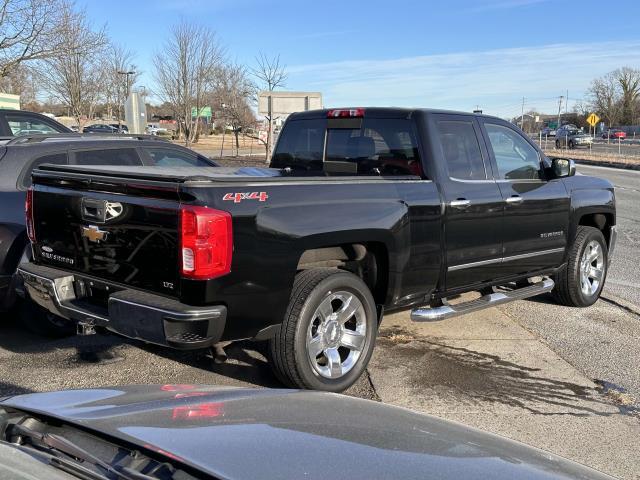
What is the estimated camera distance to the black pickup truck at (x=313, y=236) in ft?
12.1

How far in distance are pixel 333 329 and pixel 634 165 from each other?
33.8 metres

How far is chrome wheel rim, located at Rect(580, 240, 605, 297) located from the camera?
6757 millimetres

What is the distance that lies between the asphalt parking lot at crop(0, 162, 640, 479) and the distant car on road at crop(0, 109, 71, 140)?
188 inches

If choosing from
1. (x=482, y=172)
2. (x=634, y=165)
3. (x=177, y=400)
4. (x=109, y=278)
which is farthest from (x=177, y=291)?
(x=634, y=165)

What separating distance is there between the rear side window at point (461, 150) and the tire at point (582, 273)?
1.78 m

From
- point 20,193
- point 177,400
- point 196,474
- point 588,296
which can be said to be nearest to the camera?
point 196,474

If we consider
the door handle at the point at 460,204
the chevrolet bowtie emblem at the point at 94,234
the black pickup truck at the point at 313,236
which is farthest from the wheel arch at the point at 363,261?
the chevrolet bowtie emblem at the point at 94,234

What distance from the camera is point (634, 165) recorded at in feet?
110

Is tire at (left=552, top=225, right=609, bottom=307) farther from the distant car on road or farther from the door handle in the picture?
the distant car on road

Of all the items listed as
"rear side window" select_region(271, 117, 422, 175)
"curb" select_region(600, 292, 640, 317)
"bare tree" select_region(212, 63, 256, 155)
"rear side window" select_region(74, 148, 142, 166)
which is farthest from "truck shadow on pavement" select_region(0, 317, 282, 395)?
"bare tree" select_region(212, 63, 256, 155)

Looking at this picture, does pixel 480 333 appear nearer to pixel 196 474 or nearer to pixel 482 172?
pixel 482 172

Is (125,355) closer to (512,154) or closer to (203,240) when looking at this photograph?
(203,240)

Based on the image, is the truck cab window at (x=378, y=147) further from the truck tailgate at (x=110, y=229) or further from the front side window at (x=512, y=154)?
the truck tailgate at (x=110, y=229)

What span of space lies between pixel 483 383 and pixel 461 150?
6.52ft
